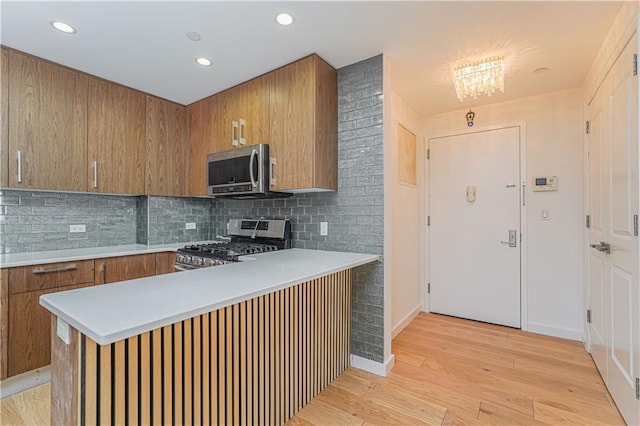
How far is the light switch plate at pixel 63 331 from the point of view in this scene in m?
1.03

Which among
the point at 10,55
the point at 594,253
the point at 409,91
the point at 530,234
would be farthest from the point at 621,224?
the point at 10,55

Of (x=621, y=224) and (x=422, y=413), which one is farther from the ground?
(x=621, y=224)

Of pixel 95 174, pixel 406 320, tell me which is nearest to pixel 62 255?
pixel 95 174

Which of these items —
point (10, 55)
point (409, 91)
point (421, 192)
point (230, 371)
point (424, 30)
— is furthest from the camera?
point (421, 192)

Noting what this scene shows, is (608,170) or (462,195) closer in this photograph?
(608,170)

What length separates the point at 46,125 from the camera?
2414 millimetres

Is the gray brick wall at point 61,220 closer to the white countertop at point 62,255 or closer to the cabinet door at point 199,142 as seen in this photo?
the white countertop at point 62,255

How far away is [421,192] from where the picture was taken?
370cm

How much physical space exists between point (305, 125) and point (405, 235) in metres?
1.65

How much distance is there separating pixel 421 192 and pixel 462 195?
1.52 ft

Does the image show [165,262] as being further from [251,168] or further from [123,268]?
[251,168]

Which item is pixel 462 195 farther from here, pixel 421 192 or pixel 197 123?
pixel 197 123

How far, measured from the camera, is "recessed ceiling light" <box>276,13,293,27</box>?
1.84 m

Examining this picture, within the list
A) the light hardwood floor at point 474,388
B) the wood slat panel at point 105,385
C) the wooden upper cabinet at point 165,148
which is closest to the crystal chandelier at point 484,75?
the light hardwood floor at point 474,388
